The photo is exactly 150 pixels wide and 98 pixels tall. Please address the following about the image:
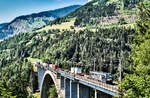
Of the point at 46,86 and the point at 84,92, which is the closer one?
the point at 84,92

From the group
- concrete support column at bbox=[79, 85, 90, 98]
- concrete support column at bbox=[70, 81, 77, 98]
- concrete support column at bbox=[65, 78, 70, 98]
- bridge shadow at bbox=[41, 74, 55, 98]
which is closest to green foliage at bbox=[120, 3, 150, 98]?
concrete support column at bbox=[79, 85, 90, 98]

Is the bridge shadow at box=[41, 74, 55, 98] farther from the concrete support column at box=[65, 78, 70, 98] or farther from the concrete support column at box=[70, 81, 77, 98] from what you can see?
the concrete support column at box=[70, 81, 77, 98]

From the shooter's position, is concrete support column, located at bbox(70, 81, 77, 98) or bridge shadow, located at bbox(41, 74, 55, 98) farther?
bridge shadow, located at bbox(41, 74, 55, 98)

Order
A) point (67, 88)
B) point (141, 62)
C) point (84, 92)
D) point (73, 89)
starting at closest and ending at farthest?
1. point (141, 62)
2. point (84, 92)
3. point (73, 89)
4. point (67, 88)

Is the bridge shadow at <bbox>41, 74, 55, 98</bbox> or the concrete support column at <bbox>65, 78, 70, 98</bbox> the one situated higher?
the concrete support column at <bbox>65, 78, 70, 98</bbox>

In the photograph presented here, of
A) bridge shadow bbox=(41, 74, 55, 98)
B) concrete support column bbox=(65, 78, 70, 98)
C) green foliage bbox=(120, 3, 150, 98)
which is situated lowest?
bridge shadow bbox=(41, 74, 55, 98)

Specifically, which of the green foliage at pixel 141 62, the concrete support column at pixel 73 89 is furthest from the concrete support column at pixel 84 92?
the green foliage at pixel 141 62

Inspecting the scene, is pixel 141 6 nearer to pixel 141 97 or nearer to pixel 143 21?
pixel 143 21

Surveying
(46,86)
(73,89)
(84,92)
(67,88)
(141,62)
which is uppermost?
(141,62)

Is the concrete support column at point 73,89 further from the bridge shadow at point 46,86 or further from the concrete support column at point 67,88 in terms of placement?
the bridge shadow at point 46,86

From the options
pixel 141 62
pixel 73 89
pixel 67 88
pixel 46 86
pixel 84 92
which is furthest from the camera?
pixel 46 86

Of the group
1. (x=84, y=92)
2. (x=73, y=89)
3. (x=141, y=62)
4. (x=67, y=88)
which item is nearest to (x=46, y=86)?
(x=67, y=88)

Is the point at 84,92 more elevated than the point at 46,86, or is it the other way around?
the point at 84,92

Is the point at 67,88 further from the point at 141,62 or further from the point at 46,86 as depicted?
the point at 141,62
